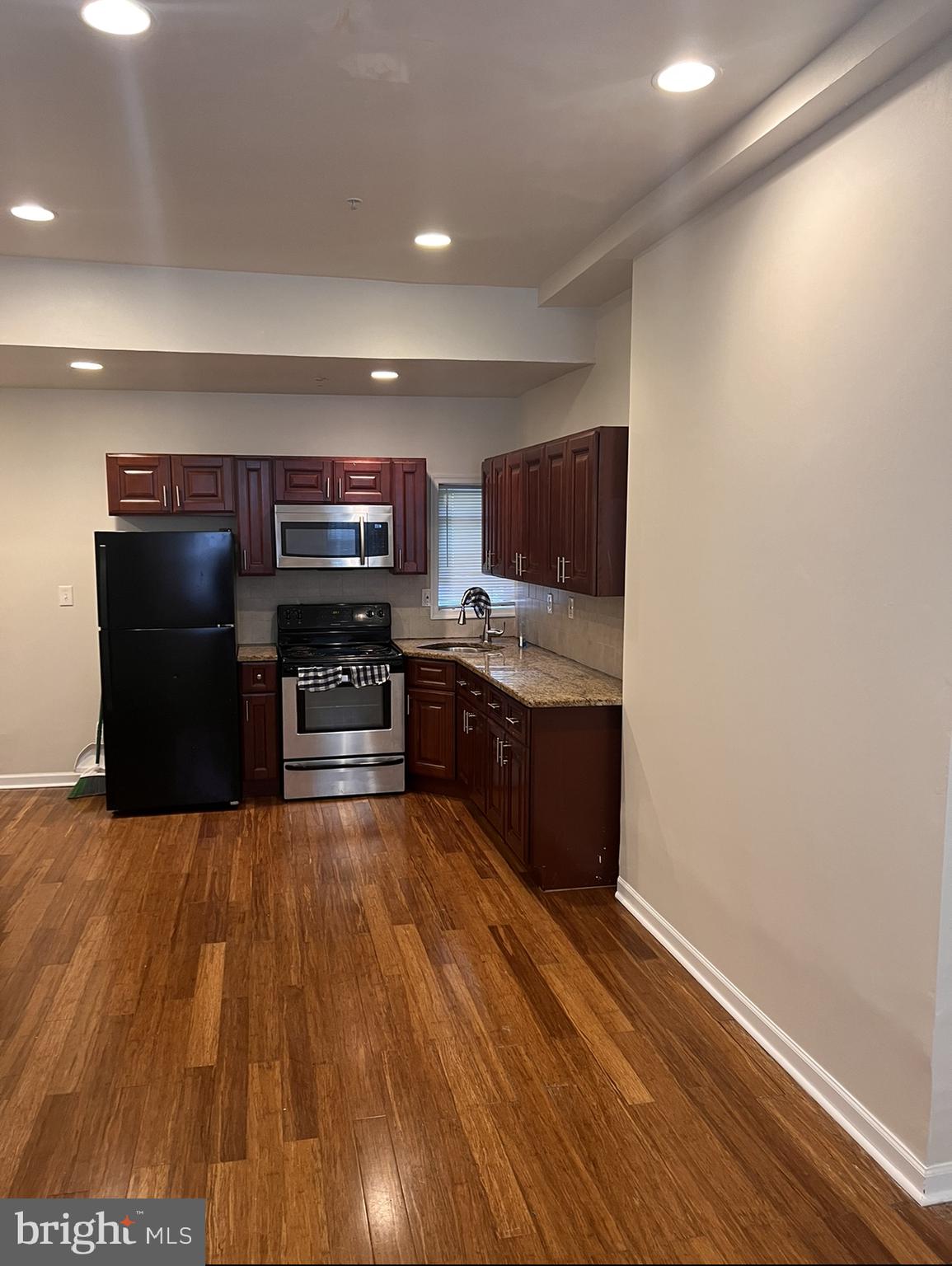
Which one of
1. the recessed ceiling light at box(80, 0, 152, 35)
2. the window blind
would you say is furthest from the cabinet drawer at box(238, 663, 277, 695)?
the recessed ceiling light at box(80, 0, 152, 35)

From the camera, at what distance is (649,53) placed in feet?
7.75

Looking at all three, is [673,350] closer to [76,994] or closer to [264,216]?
[264,216]

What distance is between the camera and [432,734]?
5492mm

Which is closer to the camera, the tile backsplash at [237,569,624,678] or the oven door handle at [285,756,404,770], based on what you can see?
the oven door handle at [285,756,404,770]

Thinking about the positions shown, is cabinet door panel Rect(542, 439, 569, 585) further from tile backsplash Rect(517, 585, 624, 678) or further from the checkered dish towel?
the checkered dish towel

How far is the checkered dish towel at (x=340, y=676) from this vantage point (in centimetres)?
531

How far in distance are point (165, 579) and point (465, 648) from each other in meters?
1.84

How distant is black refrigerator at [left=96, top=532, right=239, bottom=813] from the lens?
5.04 metres

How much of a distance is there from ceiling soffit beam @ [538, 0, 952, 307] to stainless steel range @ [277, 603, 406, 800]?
8.45ft

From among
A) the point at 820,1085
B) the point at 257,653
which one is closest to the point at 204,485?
the point at 257,653

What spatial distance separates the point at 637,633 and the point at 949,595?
1753mm

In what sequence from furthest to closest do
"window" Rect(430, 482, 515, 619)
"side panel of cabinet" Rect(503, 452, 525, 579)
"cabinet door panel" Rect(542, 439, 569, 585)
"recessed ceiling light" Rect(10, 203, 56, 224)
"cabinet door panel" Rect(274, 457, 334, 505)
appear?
"window" Rect(430, 482, 515, 619)
"cabinet door panel" Rect(274, 457, 334, 505)
"side panel of cabinet" Rect(503, 452, 525, 579)
"cabinet door panel" Rect(542, 439, 569, 585)
"recessed ceiling light" Rect(10, 203, 56, 224)

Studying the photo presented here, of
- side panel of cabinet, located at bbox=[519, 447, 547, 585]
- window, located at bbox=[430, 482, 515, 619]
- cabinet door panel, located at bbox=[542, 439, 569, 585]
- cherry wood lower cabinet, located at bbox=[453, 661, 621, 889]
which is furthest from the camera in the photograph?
window, located at bbox=[430, 482, 515, 619]

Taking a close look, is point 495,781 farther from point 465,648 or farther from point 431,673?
point 465,648
